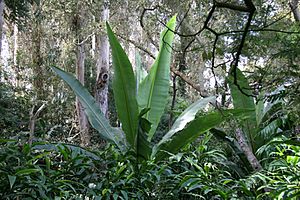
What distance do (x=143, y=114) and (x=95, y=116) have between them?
2.93 ft

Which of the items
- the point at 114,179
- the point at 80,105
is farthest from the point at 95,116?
the point at 80,105

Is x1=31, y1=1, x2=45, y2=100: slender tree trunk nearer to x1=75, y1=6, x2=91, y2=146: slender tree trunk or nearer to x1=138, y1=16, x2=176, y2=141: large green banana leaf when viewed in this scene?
x1=75, y1=6, x2=91, y2=146: slender tree trunk

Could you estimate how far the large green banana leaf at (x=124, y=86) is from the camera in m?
2.94

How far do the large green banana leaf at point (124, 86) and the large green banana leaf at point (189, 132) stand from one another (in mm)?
253

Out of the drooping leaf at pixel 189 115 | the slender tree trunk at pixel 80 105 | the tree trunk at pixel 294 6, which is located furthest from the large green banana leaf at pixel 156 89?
the slender tree trunk at pixel 80 105

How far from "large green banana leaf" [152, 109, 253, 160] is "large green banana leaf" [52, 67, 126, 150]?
413mm

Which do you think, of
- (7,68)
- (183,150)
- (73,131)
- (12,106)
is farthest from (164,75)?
(7,68)

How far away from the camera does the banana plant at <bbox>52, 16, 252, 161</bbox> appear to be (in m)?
2.72

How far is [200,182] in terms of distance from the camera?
199cm

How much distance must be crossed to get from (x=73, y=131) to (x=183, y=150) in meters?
4.94

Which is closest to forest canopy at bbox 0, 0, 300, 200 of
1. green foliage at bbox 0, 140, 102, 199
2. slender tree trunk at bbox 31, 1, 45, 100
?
green foliage at bbox 0, 140, 102, 199

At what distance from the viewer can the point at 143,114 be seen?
2422mm

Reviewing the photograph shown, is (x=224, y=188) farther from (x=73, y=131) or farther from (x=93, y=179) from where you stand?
(x=73, y=131)

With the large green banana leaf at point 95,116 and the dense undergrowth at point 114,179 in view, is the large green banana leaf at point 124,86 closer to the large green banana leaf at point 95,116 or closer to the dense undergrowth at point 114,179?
the large green banana leaf at point 95,116
